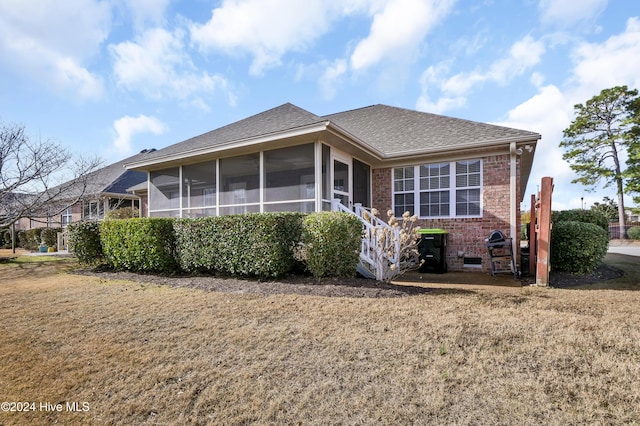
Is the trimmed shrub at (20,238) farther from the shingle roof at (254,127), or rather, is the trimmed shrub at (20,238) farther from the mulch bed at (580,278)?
the mulch bed at (580,278)

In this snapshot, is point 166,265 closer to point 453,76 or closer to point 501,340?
point 501,340

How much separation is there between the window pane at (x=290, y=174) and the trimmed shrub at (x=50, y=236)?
1587 cm

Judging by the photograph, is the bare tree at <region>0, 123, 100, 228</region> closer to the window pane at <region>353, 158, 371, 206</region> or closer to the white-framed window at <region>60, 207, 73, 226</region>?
the white-framed window at <region>60, 207, 73, 226</region>

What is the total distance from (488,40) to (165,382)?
9.73 meters

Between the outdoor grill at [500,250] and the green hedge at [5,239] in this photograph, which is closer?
the outdoor grill at [500,250]

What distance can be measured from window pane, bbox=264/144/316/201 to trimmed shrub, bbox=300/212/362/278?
5.41 ft

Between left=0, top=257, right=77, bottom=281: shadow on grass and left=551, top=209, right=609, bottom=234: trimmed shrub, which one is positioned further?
left=551, top=209, right=609, bottom=234: trimmed shrub

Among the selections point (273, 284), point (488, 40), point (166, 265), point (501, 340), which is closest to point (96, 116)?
point (166, 265)

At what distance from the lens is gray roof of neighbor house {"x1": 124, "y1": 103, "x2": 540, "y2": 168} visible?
7.71m

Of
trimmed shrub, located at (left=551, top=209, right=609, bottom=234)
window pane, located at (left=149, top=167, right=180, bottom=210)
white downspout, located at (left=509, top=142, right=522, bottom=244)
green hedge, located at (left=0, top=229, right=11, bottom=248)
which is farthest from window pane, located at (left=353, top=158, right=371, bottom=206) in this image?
green hedge, located at (left=0, top=229, right=11, bottom=248)

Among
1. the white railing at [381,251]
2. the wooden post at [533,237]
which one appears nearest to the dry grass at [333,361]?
the white railing at [381,251]

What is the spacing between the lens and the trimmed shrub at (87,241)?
913 cm

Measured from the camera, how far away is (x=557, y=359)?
291cm

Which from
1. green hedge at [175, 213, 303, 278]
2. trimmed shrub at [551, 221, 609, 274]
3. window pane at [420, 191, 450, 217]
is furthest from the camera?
window pane at [420, 191, 450, 217]
